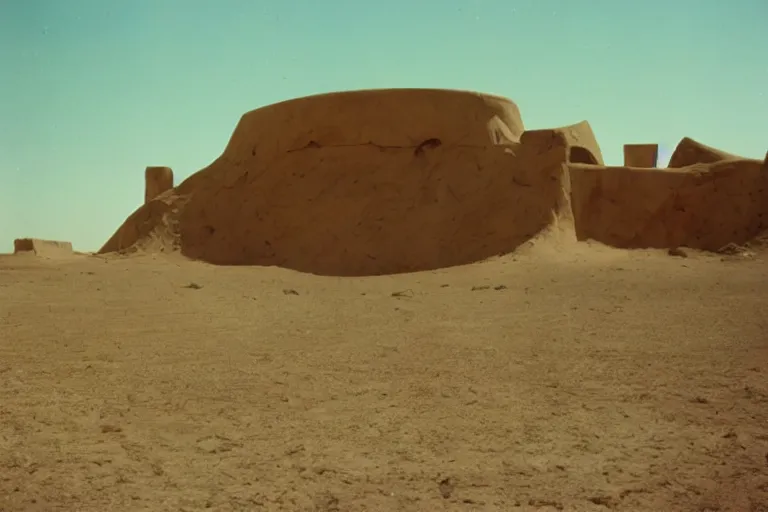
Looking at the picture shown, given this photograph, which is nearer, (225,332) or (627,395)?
(627,395)

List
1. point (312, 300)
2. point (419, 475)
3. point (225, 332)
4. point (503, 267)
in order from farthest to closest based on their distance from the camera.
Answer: point (503, 267) → point (312, 300) → point (225, 332) → point (419, 475)

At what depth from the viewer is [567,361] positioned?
3.82 meters

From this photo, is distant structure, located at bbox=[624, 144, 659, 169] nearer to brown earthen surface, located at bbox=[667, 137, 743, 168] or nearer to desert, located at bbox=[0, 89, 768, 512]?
brown earthen surface, located at bbox=[667, 137, 743, 168]

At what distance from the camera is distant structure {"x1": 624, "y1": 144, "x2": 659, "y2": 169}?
12.5 m

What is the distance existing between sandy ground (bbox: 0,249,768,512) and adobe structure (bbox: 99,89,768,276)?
2934 millimetres

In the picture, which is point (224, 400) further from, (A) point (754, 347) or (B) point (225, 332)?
(A) point (754, 347)

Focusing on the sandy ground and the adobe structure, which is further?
the adobe structure

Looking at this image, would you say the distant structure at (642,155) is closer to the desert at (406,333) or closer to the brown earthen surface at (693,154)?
the brown earthen surface at (693,154)

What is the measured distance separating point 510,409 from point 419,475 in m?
0.75

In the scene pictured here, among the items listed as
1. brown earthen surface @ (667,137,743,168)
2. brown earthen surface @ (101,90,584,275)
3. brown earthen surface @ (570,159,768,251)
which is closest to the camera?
brown earthen surface @ (101,90,584,275)

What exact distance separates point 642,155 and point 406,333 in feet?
30.9

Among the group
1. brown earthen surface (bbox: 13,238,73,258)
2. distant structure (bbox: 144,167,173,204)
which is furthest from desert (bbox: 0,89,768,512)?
brown earthen surface (bbox: 13,238,73,258)

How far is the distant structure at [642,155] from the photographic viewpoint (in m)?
12.5

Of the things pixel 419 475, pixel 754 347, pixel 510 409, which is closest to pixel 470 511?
pixel 419 475
